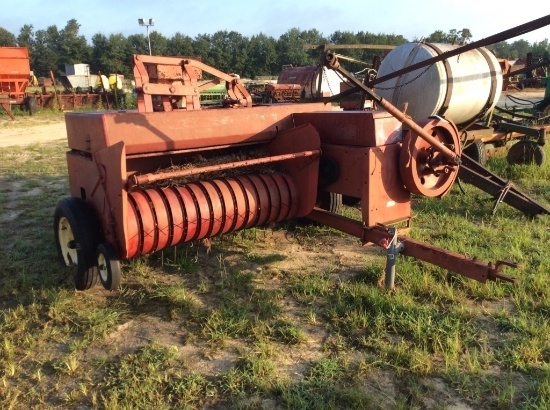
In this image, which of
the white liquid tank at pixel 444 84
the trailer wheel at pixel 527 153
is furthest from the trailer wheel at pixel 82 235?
the trailer wheel at pixel 527 153

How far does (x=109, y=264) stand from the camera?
3408mm

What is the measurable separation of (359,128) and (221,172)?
1.16 metres

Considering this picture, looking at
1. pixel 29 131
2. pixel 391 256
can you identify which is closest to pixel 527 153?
pixel 391 256

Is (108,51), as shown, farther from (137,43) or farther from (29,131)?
(29,131)

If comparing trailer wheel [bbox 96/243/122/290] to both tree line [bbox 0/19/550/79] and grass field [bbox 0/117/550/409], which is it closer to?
grass field [bbox 0/117/550/409]

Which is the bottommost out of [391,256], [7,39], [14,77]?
[391,256]

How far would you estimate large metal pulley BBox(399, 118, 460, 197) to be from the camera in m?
3.86

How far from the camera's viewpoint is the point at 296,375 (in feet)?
9.32

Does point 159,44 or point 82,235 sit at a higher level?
point 159,44

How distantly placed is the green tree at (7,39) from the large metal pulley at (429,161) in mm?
91719

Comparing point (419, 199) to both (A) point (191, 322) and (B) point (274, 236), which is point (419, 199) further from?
(A) point (191, 322)

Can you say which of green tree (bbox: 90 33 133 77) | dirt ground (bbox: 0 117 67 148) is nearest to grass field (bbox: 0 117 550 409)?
dirt ground (bbox: 0 117 67 148)

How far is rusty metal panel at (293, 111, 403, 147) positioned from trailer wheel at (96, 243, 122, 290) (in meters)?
1.89

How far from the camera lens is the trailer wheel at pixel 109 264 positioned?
134 inches
